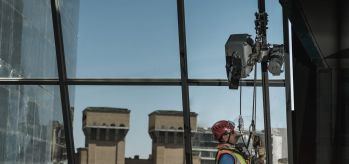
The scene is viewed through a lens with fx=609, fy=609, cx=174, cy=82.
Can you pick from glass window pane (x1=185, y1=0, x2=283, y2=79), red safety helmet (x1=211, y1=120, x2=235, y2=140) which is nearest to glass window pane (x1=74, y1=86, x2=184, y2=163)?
glass window pane (x1=185, y1=0, x2=283, y2=79)

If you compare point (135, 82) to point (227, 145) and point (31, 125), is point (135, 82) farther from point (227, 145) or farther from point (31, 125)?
point (227, 145)

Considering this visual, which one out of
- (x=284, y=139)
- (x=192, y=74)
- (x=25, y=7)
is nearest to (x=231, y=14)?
(x=192, y=74)

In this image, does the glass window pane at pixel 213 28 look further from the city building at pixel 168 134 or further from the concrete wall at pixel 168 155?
the concrete wall at pixel 168 155

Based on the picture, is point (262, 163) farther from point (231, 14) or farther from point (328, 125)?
point (231, 14)

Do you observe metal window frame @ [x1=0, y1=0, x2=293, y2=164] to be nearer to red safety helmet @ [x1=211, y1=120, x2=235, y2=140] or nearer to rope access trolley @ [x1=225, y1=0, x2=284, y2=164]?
rope access trolley @ [x1=225, y1=0, x2=284, y2=164]

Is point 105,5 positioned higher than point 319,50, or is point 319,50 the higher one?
point 105,5

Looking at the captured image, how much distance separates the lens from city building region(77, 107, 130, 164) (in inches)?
266

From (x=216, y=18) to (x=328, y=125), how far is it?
6.47ft

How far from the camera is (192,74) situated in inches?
251

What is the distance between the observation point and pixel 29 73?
269 inches

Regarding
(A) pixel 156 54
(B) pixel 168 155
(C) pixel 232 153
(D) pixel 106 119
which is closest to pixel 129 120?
(D) pixel 106 119

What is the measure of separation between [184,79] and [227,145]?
2282 millimetres

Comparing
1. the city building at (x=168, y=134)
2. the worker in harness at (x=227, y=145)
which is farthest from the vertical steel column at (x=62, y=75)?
the worker in harness at (x=227, y=145)

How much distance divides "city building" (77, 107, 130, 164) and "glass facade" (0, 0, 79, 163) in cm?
28
